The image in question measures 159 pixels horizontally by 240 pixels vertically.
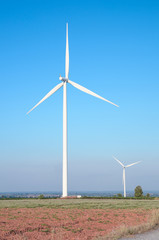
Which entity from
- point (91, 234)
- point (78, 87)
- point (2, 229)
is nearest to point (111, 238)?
point (91, 234)

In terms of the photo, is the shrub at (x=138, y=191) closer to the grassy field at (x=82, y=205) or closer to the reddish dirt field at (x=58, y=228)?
the grassy field at (x=82, y=205)

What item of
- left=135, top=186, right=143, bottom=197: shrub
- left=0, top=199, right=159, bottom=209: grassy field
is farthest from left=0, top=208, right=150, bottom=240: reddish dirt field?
left=135, top=186, right=143, bottom=197: shrub

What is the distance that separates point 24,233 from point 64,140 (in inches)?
1758

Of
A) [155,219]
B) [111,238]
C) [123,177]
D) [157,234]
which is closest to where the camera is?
[111,238]

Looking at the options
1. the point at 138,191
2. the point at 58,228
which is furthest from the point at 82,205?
the point at 138,191

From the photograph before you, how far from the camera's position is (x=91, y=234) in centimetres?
1962

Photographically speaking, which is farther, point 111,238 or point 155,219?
point 155,219

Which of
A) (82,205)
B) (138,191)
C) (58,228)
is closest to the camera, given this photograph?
(58,228)

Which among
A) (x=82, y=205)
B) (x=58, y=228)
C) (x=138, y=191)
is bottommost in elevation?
(x=138, y=191)

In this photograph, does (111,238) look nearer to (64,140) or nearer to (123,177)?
(64,140)

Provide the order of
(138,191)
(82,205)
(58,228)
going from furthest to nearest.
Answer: (138,191) → (82,205) → (58,228)

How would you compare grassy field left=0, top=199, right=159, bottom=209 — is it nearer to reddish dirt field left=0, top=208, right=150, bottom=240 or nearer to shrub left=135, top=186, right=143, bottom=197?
reddish dirt field left=0, top=208, right=150, bottom=240

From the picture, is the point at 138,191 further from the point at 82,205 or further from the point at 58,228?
the point at 58,228

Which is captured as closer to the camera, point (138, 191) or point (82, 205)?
point (82, 205)
